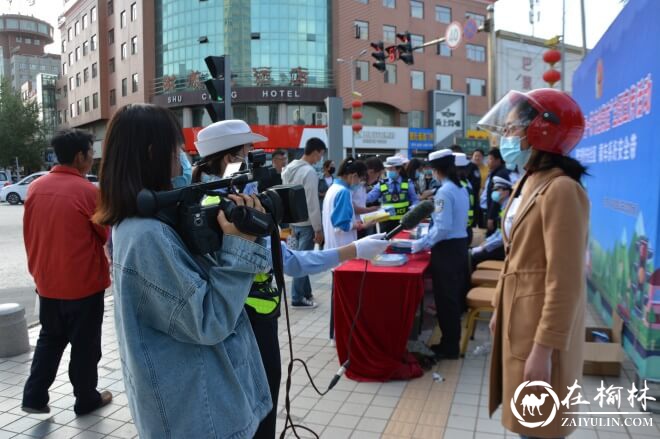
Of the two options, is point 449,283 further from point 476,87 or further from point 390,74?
point 476,87

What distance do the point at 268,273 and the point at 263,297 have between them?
4.4 inches

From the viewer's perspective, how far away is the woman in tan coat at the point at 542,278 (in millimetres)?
1807

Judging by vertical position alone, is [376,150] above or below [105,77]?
below

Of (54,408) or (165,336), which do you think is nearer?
(165,336)

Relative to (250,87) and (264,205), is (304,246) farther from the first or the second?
(250,87)

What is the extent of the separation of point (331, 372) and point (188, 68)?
34.3 m

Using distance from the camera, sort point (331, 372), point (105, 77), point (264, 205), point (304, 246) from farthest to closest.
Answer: point (105, 77)
point (304, 246)
point (331, 372)
point (264, 205)

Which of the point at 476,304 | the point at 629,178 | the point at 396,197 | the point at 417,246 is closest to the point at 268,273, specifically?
the point at 417,246

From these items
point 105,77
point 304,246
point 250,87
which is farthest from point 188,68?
point 304,246

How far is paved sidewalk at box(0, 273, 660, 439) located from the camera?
3.34 metres

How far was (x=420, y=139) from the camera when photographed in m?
36.9

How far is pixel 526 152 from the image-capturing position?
2150mm

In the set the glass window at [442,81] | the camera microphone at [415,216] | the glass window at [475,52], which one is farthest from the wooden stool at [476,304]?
the glass window at [475,52]
